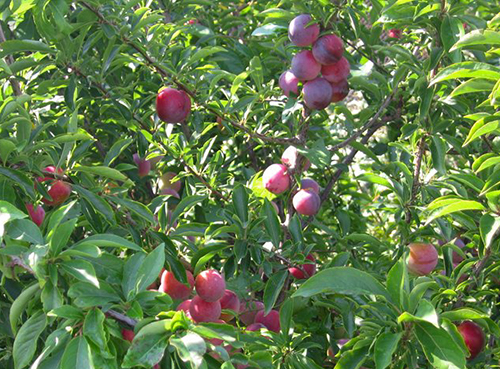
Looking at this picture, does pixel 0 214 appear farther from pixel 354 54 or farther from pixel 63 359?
pixel 354 54

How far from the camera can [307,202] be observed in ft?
5.24

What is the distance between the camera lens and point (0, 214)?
931 millimetres

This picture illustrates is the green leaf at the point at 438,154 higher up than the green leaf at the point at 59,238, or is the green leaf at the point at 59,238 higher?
the green leaf at the point at 59,238

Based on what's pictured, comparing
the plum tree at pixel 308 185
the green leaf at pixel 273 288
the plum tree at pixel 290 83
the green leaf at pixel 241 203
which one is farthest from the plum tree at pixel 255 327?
the plum tree at pixel 290 83

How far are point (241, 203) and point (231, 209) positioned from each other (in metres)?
0.18

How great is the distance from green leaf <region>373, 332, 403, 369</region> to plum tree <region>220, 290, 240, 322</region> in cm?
55

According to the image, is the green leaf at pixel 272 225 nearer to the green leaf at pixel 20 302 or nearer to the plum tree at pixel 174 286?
the plum tree at pixel 174 286

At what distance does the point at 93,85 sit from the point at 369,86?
0.72m

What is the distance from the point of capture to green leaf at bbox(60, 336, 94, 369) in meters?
0.85

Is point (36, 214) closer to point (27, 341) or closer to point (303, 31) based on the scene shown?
point (27, 341)

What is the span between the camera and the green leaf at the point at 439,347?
91cm

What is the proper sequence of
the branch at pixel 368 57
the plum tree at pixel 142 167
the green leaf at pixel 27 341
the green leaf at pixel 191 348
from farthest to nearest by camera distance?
1. the plum tree at pixel 142 167
2. the branch at pixel 368 57
3. the green leaf at pixel 27 341
4. the green leaf at pixel 191 348

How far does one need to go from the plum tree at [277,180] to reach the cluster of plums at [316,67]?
0.17 metres

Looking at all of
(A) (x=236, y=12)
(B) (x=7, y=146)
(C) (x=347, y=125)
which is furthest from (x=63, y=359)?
(A) (x=236, y=12)
